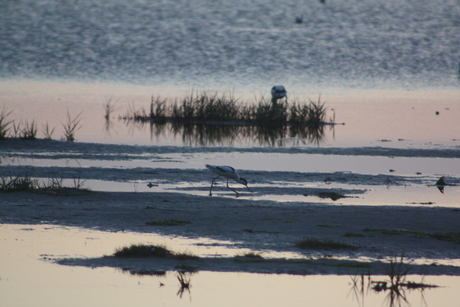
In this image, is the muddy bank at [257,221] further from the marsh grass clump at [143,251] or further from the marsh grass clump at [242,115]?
the marsh grass clump at [242,115]

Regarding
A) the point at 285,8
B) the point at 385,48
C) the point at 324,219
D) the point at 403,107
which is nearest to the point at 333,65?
the point at 385,48

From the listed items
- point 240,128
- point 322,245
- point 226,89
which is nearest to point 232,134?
point 240,128

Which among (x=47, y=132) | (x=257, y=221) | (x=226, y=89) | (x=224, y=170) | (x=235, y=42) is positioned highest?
(x=235, y=42)

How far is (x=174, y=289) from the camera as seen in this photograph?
22.4 ft

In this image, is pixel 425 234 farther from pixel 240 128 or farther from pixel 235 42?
pixel 235 42

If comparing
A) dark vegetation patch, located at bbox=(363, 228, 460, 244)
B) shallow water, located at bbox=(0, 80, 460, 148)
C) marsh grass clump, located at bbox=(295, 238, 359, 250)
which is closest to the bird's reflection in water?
shallow water, located at bbox=(0, 80, 460, 148)

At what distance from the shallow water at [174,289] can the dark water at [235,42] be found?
3543 cm

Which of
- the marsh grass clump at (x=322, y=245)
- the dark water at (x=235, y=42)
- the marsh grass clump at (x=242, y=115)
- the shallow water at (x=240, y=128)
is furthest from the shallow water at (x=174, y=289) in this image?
the dark water at (x=235, y=42)

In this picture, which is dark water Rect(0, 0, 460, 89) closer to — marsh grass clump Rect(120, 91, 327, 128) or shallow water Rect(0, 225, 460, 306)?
marsh grass clump Rect(120, 91, 327, 128)

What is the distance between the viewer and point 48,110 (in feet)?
101

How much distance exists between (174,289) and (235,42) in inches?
2103

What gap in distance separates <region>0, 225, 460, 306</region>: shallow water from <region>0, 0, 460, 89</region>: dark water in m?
35.4

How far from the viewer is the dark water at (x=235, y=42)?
48.7m

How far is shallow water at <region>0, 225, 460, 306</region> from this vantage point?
6.51m
